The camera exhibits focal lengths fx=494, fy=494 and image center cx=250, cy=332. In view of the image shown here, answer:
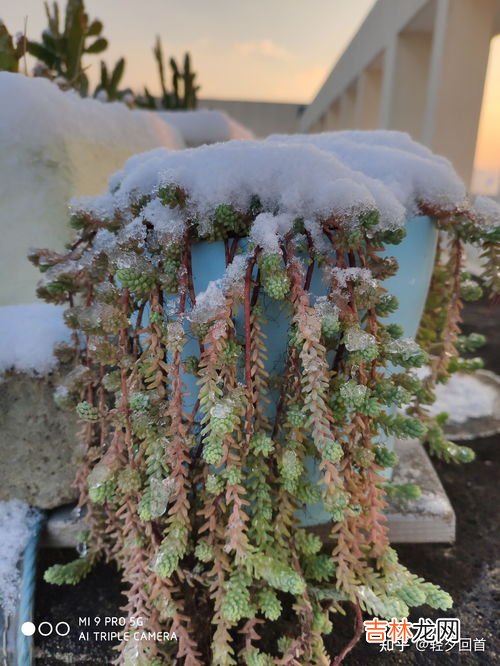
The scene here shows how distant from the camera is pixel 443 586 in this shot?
0.77m

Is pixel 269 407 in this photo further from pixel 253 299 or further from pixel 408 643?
pixel 408 643

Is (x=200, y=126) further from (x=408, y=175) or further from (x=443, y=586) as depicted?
(x=443, y=586)

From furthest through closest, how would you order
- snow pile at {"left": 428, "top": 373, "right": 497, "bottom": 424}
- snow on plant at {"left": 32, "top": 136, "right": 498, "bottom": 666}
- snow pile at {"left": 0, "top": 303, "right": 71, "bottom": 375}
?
snow pile at {"left": 428, "top": 373, "right": 497, "bottom": 424}
snow pile at {"left": 0, "top": 303, "right": 71, "bottom": 375}
snow on plant at {"left": 32, "top": 136, "right": 498, "bottom": 666}

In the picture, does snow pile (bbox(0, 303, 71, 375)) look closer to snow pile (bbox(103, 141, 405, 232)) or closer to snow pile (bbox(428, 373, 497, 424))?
snow pile (bbox(103, 141, 405, 232))

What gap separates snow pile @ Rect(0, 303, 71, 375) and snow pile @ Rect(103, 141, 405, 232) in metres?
0.38

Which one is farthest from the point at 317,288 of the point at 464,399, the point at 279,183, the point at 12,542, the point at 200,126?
the point at 200,126

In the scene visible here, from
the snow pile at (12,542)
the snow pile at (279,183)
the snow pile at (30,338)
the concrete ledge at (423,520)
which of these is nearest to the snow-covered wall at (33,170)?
the snow pile at (30,338)

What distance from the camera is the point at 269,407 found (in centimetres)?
67

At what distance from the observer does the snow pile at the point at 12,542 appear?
0.72 metres

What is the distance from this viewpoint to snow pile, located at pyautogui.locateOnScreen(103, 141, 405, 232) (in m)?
0.54

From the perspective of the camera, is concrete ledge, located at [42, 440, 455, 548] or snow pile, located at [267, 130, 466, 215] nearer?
snow pile, located at [267, 130, 466, 215]

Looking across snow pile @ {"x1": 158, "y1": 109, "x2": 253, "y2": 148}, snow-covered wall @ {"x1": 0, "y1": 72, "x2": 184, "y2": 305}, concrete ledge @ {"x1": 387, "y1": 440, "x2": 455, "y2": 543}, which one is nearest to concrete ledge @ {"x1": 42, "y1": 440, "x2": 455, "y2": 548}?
concrete ledge @ {"x1": 387, "y1": 440, "x2": 455, "y2": 543}

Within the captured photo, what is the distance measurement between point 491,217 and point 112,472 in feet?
1.97

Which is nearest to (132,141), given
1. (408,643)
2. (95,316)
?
(95,316)
